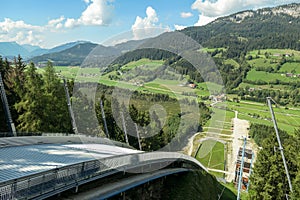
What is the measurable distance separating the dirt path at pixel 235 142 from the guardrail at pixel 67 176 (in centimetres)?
3031

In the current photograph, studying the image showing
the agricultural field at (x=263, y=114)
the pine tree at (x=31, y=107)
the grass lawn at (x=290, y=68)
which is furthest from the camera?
the grass lawn at (x=290, y=68)

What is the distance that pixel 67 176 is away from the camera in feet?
27.6

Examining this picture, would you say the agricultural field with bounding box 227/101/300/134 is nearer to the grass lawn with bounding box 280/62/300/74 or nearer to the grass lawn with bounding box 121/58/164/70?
the grass lawn with bounding box 280/62/300/74

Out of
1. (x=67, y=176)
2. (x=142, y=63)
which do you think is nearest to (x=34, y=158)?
(x=67, y=176)

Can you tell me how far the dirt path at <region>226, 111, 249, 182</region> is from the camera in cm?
4528

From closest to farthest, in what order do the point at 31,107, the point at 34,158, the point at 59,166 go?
the point at 59,166 → the point at 34,158 → the point at 31,107

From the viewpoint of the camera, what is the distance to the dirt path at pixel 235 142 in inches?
1783

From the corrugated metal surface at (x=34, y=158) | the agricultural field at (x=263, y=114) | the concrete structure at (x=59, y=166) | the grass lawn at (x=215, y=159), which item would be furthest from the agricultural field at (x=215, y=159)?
the corrugated metal surface at (x=34, y=158)

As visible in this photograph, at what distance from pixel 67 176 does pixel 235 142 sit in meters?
61.1

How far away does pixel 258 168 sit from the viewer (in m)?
19.1

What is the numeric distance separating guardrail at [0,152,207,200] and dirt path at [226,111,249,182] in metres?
30.3

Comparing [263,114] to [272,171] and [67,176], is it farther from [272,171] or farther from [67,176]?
[67,176]

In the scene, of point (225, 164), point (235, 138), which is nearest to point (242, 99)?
point (235, 138)

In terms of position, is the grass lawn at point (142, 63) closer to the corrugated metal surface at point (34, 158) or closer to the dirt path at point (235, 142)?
the corrugated metal surface at point (34, 158)
